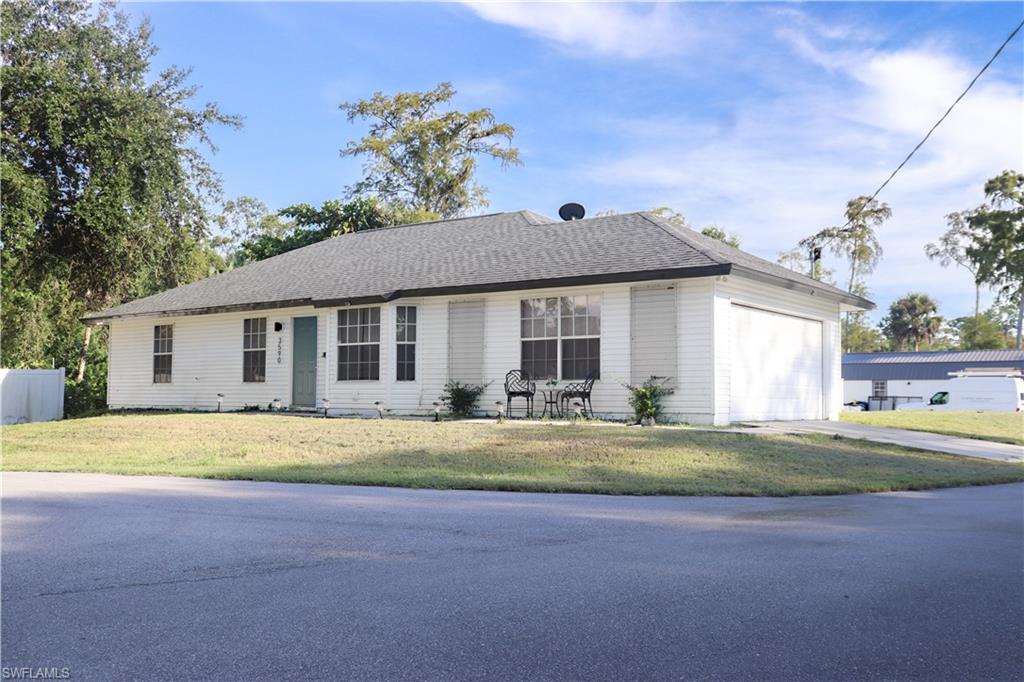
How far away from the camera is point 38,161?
21219 mm

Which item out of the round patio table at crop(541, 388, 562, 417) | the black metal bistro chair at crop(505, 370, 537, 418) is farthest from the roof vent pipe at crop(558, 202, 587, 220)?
the round patio table at crop(541, 388, 562, 417)

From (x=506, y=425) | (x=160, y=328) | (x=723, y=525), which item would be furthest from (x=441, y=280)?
(x=723, y=525)

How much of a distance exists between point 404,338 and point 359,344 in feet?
4.06

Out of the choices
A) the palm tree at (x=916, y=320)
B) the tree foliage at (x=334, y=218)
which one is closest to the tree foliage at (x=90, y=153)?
the tree foliage at (x=334, y=218)

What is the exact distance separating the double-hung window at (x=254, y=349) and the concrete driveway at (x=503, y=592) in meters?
13.7

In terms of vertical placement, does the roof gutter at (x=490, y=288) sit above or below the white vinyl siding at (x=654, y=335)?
above

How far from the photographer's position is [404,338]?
63.4 feet

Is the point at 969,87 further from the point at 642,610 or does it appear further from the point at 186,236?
the point at 186,236

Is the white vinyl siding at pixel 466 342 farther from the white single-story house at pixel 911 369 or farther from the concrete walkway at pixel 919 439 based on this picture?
the white single-story house at pixel 911 369

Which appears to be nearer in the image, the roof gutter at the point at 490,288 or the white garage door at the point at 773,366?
the roof gutter at the point at 490,288

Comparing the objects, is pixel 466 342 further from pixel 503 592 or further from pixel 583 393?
pixel 503 592

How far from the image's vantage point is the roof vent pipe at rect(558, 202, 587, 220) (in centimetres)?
2352

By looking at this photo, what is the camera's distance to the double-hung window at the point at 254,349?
71.7 ft

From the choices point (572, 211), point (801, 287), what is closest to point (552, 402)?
point (801, 287)
